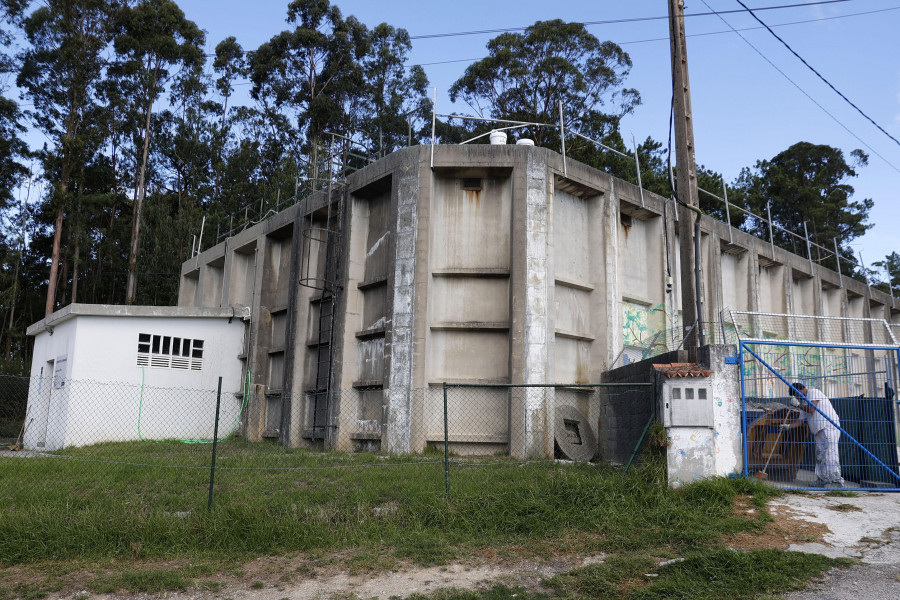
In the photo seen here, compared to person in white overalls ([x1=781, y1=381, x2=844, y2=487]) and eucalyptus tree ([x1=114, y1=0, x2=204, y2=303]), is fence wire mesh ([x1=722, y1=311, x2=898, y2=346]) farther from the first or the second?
eucalyptus tree ([x1=114, y1=0, x2=204, y2=303])

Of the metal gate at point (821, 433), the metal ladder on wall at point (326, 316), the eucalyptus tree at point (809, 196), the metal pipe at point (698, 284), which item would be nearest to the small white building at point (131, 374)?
the metal ladder on wall at point (326, 316)

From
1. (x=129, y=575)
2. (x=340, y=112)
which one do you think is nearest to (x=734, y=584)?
(x=129, y=575)

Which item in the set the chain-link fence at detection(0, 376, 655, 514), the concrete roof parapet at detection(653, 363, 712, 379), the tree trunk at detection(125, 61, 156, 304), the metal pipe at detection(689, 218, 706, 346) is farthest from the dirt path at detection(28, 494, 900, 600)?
the tree trunk at detection(125, 61, 156, 304)

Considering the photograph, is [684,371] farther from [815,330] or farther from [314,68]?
[314,68]

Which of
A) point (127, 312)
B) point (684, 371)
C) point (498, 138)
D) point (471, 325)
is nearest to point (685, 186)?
point (684, 371)

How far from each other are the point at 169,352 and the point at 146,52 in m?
28.4

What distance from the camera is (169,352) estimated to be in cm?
2191

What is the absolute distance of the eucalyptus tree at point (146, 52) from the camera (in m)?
41.8

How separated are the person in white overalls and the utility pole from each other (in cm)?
186

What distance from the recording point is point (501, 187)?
1816 cm

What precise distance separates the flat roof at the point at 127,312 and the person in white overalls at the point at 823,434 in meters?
17.1

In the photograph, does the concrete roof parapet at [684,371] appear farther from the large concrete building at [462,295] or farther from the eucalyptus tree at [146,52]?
the eucalyptus tree at [146,52]

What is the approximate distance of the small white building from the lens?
19.9 m

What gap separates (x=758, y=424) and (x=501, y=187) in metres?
9.15
